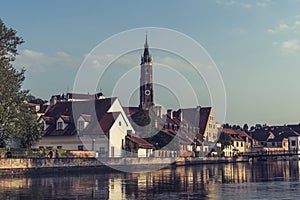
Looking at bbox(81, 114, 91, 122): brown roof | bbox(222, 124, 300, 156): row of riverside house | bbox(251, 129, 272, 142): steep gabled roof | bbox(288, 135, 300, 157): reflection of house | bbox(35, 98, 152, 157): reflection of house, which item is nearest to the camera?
bbox(35, 98, 152, 157): reflection of house

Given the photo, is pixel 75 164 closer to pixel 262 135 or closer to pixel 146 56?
pixel 146 56

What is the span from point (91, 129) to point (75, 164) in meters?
15.0

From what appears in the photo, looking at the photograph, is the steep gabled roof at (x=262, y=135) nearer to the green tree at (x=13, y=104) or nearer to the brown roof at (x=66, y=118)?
the brown roof at (x=66, y=118)

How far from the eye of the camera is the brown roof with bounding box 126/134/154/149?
78.6 metres

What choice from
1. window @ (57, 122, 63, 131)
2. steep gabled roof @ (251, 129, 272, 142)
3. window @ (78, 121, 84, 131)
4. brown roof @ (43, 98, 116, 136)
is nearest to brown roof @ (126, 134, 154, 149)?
brown roof @ (43, 98, 116, 136)

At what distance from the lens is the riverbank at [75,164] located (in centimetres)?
5309

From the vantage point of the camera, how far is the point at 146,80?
170 metres

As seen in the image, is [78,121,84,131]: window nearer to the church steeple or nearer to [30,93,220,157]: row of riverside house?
[30,93,220,157]: row of riverside house

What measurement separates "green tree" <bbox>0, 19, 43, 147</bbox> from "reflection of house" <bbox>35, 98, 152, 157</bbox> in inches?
550

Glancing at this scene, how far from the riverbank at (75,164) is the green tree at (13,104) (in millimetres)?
3653

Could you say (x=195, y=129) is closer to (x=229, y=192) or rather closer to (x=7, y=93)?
(x=7, y=93)

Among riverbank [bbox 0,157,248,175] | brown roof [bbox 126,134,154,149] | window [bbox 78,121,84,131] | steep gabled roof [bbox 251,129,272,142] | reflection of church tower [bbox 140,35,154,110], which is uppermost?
reflection of church tower [bbox 140,35,154,110]

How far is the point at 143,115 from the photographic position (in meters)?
88.3

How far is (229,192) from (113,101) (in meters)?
54.7
